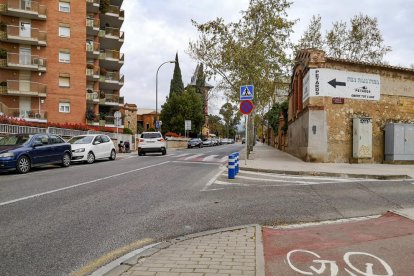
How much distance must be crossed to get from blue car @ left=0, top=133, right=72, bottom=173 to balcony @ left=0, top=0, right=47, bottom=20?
26989mm

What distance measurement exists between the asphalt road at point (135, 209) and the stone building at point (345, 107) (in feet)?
25.2

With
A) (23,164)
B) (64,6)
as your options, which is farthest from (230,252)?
(64,6)

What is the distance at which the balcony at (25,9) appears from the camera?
120 feet

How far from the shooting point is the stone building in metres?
19.0

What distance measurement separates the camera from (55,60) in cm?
4009

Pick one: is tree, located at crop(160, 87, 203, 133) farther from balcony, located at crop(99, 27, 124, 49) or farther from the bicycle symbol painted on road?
the bicycle symbol painted on road

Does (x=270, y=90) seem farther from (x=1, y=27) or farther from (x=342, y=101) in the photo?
(x=1, y=27)

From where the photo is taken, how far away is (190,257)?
4.26 metres

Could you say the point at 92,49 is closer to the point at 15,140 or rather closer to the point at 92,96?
the point at 92,96

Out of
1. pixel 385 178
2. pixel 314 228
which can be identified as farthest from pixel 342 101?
pixel 314 228

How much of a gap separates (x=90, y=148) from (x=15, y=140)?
469cm

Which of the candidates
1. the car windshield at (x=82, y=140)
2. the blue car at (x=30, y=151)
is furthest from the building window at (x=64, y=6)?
the blue car at (x=30, y=151)

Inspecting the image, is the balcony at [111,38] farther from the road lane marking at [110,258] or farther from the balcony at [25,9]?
the road lane marking at [110,258]

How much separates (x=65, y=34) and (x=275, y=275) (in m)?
42.1
